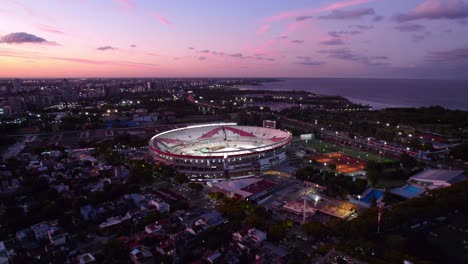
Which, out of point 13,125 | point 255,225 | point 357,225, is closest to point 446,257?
point 357,225

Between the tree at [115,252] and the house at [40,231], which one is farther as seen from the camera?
the house at [40,231]

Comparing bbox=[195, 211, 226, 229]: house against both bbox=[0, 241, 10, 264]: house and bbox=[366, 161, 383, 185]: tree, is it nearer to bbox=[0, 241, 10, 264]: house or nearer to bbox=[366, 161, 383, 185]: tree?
bbox=[0, 241, 10, 264]: house

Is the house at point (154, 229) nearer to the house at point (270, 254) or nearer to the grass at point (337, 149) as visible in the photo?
the house at point (270, 254)

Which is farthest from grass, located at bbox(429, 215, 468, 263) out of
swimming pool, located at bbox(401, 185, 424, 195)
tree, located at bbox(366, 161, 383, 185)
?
tree, located at bbox(366, 161, 383, 185)

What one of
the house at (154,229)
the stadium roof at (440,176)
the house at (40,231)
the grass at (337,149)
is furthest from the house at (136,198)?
the grass at (337,149)

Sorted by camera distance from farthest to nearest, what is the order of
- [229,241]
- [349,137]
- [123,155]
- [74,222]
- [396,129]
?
1. [396,129]
2. [349,137]
3. [123,155]
4. [74,222]
5. [229,241]

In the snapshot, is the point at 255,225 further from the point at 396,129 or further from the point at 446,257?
the point at 396,129
